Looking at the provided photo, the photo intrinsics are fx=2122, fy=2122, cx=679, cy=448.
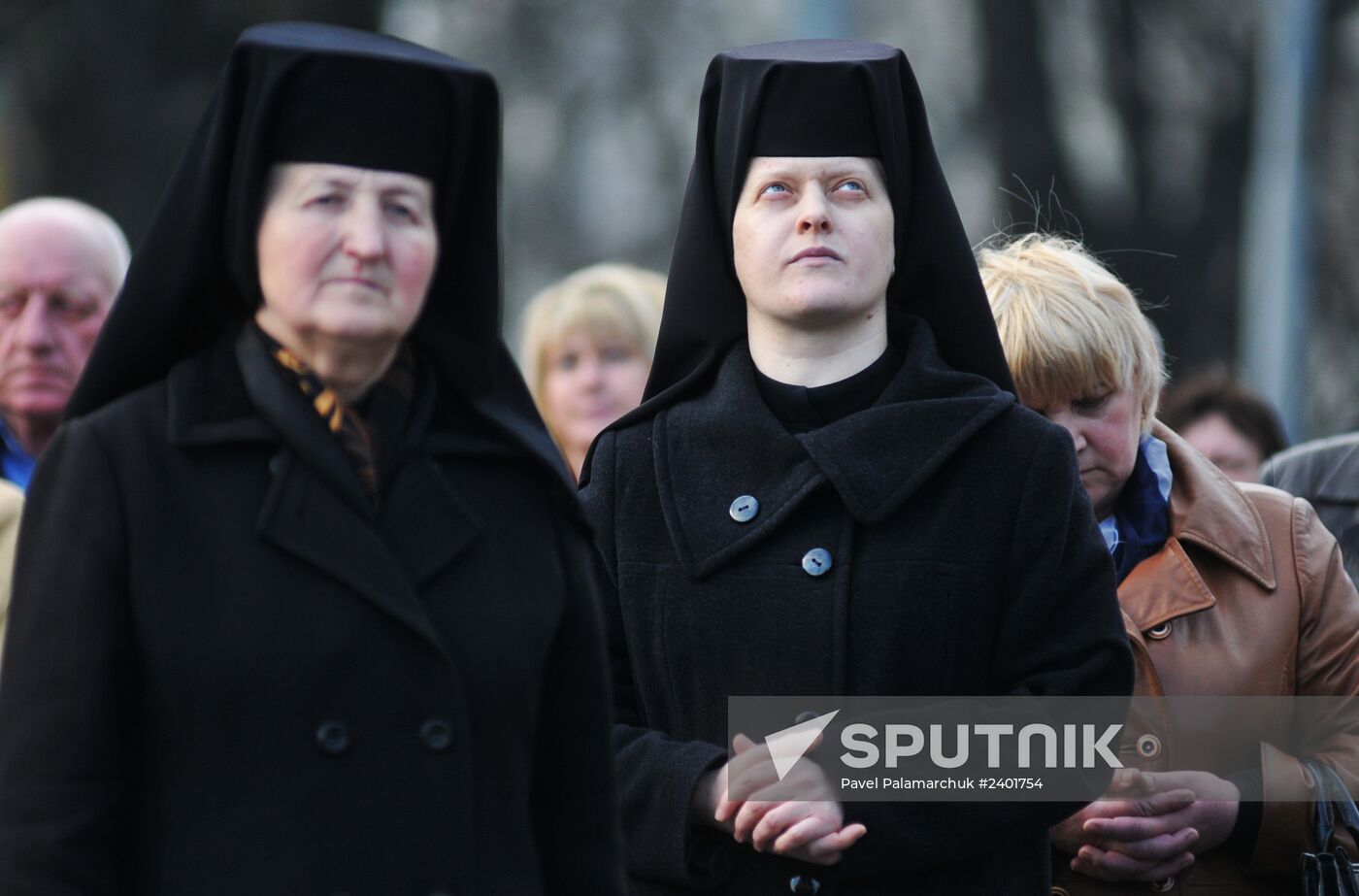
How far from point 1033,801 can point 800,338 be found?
0.91m

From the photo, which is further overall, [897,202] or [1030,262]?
[1030,262]

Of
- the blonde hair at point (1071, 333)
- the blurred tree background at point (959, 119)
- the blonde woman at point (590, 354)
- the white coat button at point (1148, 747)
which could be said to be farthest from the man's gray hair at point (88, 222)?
the blurred tree background at point (959, 119)

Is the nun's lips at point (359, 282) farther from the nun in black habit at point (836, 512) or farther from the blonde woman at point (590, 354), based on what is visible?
the blonde woman at point (590, 354)

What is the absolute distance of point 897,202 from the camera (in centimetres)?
379

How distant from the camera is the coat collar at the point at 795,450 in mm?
3691

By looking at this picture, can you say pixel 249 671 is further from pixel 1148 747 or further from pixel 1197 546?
pixel 1197 546

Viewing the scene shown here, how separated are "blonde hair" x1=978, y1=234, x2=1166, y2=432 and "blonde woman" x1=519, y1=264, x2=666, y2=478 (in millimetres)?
2300

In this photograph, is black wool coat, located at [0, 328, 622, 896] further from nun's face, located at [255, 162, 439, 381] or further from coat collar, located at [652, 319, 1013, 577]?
coat collar, located at [652, 319, 1013, 577]

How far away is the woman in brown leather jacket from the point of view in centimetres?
408

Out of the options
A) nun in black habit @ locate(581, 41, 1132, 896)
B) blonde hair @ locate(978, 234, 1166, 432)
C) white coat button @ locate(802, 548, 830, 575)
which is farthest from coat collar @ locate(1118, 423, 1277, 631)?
white coat button @ locate(802, 548, 830, 575)

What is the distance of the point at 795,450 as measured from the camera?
378cm

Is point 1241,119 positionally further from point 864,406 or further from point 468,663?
point 468,663

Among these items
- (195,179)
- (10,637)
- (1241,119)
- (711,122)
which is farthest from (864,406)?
(1241,119)

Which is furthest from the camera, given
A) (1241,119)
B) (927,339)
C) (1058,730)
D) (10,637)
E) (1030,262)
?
(1241,119)
